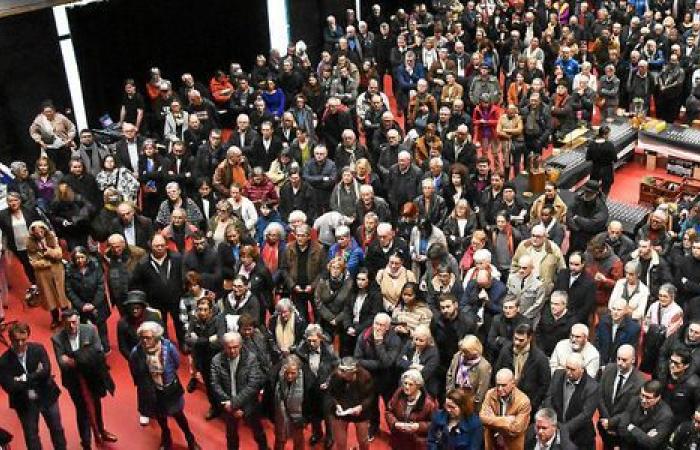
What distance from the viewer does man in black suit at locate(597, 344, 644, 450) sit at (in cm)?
712

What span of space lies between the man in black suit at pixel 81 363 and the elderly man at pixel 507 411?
11.7 feet

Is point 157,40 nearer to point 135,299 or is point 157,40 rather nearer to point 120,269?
point 120,269

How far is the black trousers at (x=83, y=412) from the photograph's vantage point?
8.12 meters

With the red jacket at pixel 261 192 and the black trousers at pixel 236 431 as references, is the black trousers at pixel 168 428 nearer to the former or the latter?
the black trousers at pixel 236 431

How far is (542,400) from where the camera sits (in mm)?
7559

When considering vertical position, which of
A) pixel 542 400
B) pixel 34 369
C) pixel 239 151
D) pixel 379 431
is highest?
pixel 239 151

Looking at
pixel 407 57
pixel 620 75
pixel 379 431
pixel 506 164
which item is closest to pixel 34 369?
pixel 379 431

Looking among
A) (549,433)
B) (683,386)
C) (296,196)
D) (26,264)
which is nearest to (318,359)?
(549,433)

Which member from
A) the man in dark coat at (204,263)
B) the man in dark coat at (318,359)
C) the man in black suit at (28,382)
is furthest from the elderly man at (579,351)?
the man in black suit at (28,382)

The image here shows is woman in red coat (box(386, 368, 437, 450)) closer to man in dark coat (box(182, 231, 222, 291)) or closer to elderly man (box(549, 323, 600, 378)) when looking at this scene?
elderly man (box(549, 323, 600, 378))

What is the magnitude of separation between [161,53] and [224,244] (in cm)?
846

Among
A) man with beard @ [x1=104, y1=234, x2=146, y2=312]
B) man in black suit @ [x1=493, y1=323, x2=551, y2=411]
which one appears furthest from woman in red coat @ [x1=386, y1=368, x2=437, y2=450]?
man with beard @ [x1=104, y1=234, x2=146, y2=312]

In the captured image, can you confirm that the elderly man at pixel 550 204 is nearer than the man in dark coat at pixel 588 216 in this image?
Yes

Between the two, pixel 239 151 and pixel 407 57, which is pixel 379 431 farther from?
pixel 407 57
